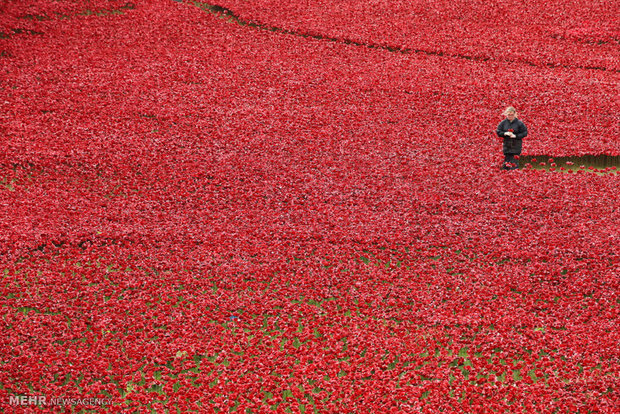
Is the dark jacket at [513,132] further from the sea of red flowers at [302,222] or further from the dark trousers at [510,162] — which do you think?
the sea of red flowers at [302,222]

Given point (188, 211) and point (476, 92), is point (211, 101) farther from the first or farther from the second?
point (476, 92)

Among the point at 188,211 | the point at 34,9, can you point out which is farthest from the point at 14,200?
the point at 34,9

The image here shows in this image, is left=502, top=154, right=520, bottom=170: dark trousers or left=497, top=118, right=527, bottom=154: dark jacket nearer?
left=497, top=118, right=527, bottom=154: dark jacket

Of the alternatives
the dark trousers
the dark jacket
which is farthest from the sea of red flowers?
the dark jacket

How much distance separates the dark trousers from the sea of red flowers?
0.29 meters

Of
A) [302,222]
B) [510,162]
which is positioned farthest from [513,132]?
[302,222]

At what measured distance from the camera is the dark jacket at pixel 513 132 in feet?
54.6

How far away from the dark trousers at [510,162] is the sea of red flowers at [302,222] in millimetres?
293

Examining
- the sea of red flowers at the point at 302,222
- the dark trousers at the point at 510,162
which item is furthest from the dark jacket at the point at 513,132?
the sea of red flowers at the point at 302,222

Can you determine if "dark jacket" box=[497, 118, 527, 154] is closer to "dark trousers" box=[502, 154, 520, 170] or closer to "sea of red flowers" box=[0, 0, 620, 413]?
"dark trousers" box=[502, 154, 520, 170]

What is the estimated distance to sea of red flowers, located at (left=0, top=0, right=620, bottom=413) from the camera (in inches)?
391

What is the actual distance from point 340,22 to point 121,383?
24120mm

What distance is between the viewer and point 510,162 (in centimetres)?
1727

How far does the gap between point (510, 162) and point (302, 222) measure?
7.21 m
